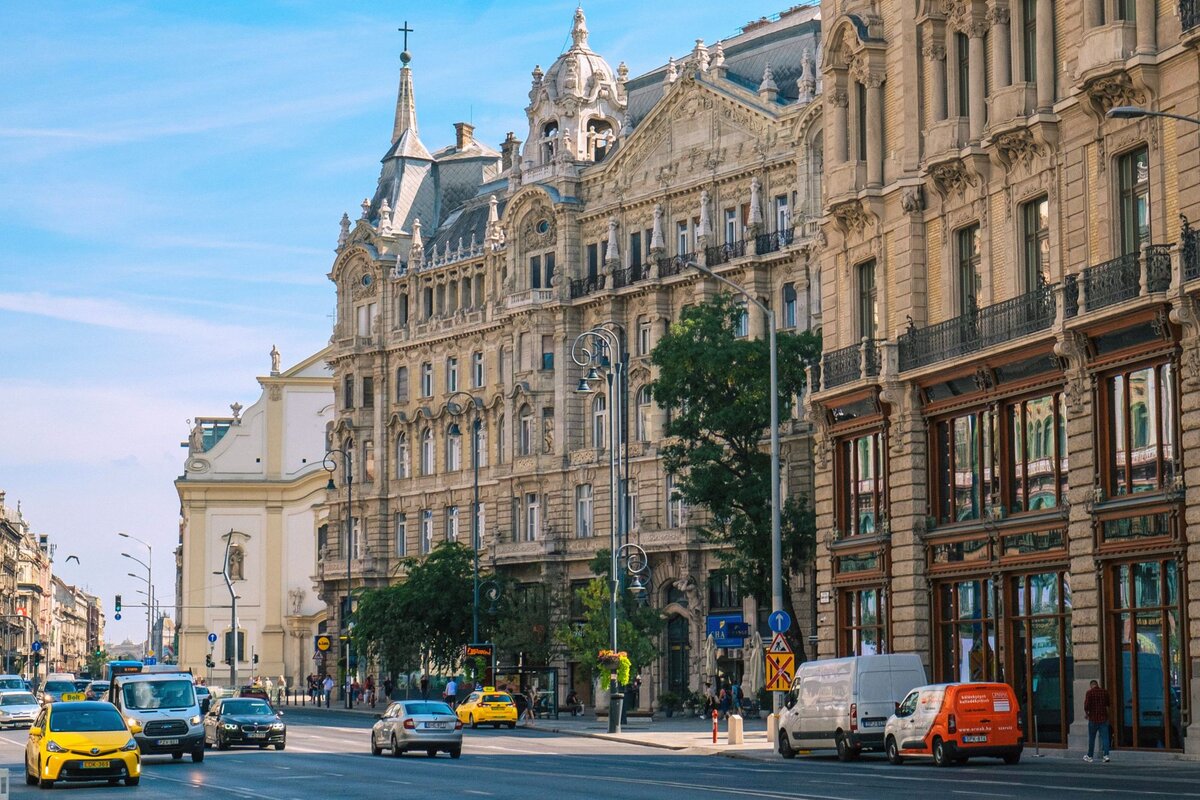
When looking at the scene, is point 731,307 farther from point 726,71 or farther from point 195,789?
point 195,789

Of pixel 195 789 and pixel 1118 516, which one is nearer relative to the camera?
pixel 195 789

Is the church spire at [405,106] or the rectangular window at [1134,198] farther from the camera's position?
the church spire at [405,106]

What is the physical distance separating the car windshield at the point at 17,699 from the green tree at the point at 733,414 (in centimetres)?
2562

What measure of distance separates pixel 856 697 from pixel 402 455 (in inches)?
2386

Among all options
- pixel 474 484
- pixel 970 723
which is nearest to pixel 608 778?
pixel 970 723

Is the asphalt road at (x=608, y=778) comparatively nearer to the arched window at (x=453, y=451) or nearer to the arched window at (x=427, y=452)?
the arched window at (x=453, y=451)

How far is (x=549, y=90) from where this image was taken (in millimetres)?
89312

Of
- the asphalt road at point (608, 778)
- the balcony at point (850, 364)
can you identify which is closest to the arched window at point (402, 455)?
the balcony at point (850, 364)

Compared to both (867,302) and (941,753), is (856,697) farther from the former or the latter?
(867,302)

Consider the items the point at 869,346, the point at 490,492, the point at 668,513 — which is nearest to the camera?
the point at 869,346

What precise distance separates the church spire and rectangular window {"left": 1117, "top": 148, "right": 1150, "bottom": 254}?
71642 mm

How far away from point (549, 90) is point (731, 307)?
24.6 m

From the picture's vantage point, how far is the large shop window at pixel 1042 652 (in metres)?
43.6

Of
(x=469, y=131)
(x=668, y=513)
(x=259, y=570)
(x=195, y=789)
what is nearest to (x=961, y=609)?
(x=195, y=789)
